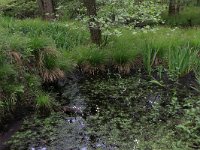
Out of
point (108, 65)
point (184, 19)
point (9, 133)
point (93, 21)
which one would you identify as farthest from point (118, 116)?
point (184, 19)

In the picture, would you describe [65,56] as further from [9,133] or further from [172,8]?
[172,8]

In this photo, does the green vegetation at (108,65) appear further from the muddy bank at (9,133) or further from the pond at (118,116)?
the muddy bank at (9,133)

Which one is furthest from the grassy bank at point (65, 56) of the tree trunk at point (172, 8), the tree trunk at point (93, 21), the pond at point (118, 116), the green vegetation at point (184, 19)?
the tree trunk at point (172, 8)

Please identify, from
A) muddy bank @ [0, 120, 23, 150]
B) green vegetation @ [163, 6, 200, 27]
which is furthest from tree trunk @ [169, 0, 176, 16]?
muddy bank @ [0, 120, 23, 150]

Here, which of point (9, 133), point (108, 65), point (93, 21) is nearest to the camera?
point (9, 133)

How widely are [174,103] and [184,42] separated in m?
3.34

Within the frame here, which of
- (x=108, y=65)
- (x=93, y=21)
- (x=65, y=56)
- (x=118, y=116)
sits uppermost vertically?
(x=93, y=21)

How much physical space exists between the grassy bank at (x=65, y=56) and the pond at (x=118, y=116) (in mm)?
484

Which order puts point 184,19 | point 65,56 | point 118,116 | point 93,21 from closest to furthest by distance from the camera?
point 118,116 → point 65,56 → point 93,21 → point 184,19

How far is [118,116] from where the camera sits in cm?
781

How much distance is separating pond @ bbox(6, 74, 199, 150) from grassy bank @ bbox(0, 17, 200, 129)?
19.1 inches

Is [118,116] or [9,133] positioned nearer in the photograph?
[9,133]

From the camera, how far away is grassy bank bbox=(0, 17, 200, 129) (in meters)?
7.88

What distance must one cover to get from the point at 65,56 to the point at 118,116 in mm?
2995
